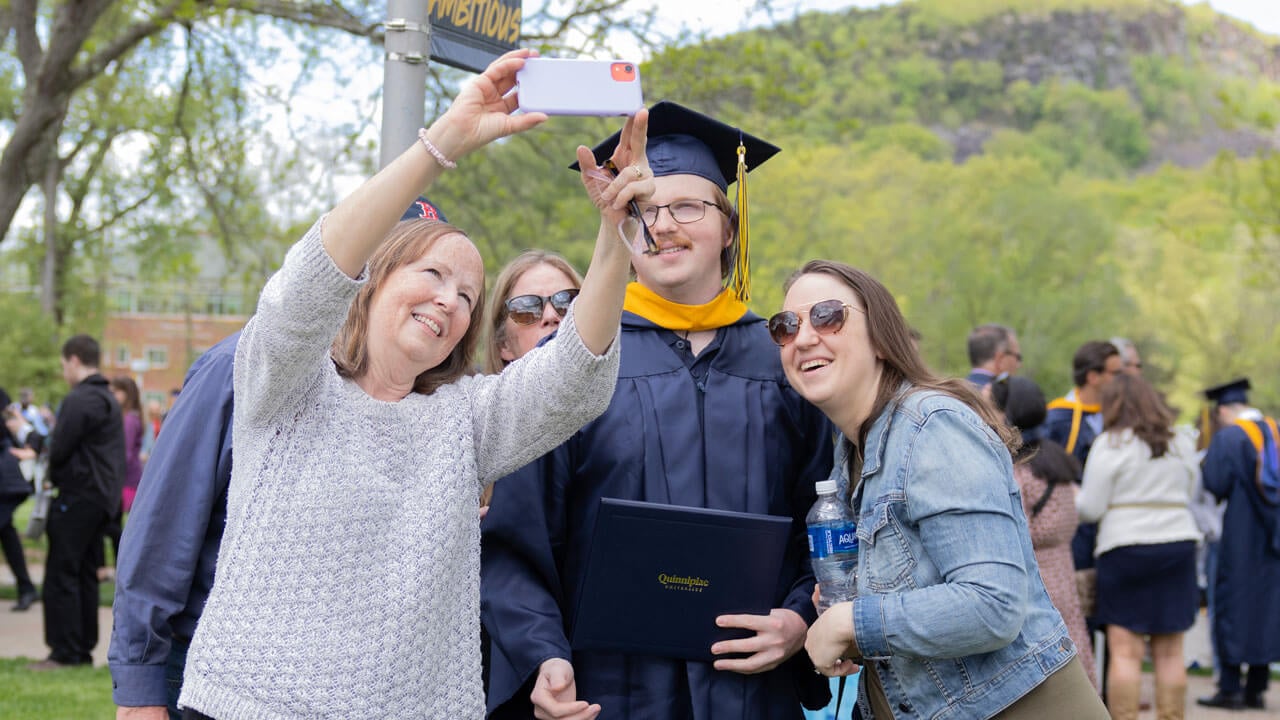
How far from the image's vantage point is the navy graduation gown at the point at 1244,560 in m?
8.17

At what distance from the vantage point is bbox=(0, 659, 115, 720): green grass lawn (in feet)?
22.9

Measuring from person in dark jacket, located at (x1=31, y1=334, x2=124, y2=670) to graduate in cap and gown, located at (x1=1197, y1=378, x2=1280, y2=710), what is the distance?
26.4 feet

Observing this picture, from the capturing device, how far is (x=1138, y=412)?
677cm

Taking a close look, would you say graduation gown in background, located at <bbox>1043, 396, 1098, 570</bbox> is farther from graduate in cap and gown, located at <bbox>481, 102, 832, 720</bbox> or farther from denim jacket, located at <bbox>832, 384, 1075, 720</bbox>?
denim jacket, located at <bbox>832, 384, 1075, 720</bbox>

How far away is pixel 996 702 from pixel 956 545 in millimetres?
367

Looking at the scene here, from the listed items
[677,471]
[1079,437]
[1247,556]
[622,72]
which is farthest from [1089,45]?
[622,72]

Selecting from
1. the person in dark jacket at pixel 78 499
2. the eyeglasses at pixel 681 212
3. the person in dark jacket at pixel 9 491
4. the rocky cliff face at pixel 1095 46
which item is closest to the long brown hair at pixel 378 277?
the eyeglasses at pixel 681 212

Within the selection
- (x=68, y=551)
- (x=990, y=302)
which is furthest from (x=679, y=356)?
(x=990, y=302)

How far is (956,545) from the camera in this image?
246 centimetres

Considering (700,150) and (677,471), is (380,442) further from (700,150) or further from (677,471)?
(700,150)

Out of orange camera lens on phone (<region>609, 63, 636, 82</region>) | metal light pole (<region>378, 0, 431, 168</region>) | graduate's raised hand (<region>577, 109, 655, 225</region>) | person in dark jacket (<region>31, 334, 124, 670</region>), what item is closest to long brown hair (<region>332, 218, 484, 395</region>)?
graduate's raised hand (<region>577, 109, 655, 225</region>)

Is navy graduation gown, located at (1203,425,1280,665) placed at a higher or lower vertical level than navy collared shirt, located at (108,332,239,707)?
lower

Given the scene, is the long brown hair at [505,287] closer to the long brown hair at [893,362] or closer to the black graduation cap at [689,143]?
the black graduation cap at [689,143]

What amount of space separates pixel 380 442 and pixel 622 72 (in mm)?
849
